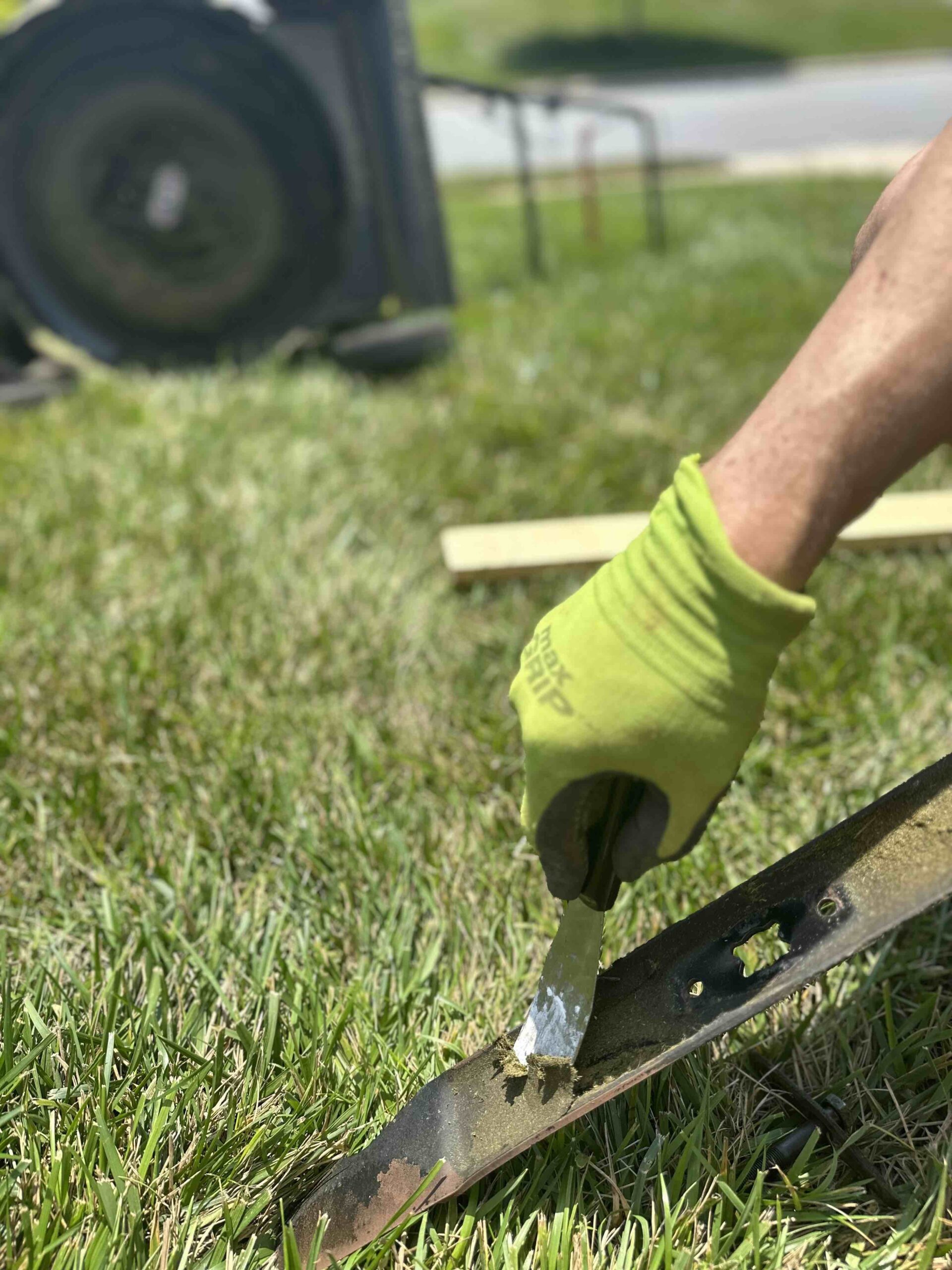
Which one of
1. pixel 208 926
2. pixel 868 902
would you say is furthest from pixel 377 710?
pixel 868 902

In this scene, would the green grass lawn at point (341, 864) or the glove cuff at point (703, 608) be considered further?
the green grass lawn at point (341, 864)

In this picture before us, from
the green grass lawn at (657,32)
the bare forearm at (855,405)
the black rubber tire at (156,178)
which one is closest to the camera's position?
the bare forearm at (855,405)

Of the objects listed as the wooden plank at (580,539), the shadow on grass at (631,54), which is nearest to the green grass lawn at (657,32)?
the shadow on grass at (631,54)

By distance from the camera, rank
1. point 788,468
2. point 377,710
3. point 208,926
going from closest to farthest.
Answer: point 788,468
point 208,926
point 377,710

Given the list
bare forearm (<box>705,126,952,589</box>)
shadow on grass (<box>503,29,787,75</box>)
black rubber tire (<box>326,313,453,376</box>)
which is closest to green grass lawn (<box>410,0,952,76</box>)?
shadow on grass (<box>503,29,787,75</box>)

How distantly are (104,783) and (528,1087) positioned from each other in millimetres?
850

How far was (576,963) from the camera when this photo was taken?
3.55ft

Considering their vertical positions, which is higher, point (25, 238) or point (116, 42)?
point (116, 42)

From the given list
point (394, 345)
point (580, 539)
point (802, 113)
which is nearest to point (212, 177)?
point (394, 345)

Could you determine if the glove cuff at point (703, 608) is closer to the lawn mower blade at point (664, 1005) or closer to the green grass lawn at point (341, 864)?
A: the lawn mower blade at point (664, 1005)

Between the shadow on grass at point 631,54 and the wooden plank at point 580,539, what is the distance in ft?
73.1

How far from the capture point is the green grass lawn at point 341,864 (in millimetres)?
1010

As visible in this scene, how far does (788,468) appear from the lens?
0.82 metres

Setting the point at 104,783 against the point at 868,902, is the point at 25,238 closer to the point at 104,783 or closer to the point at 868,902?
the point at 104,783
